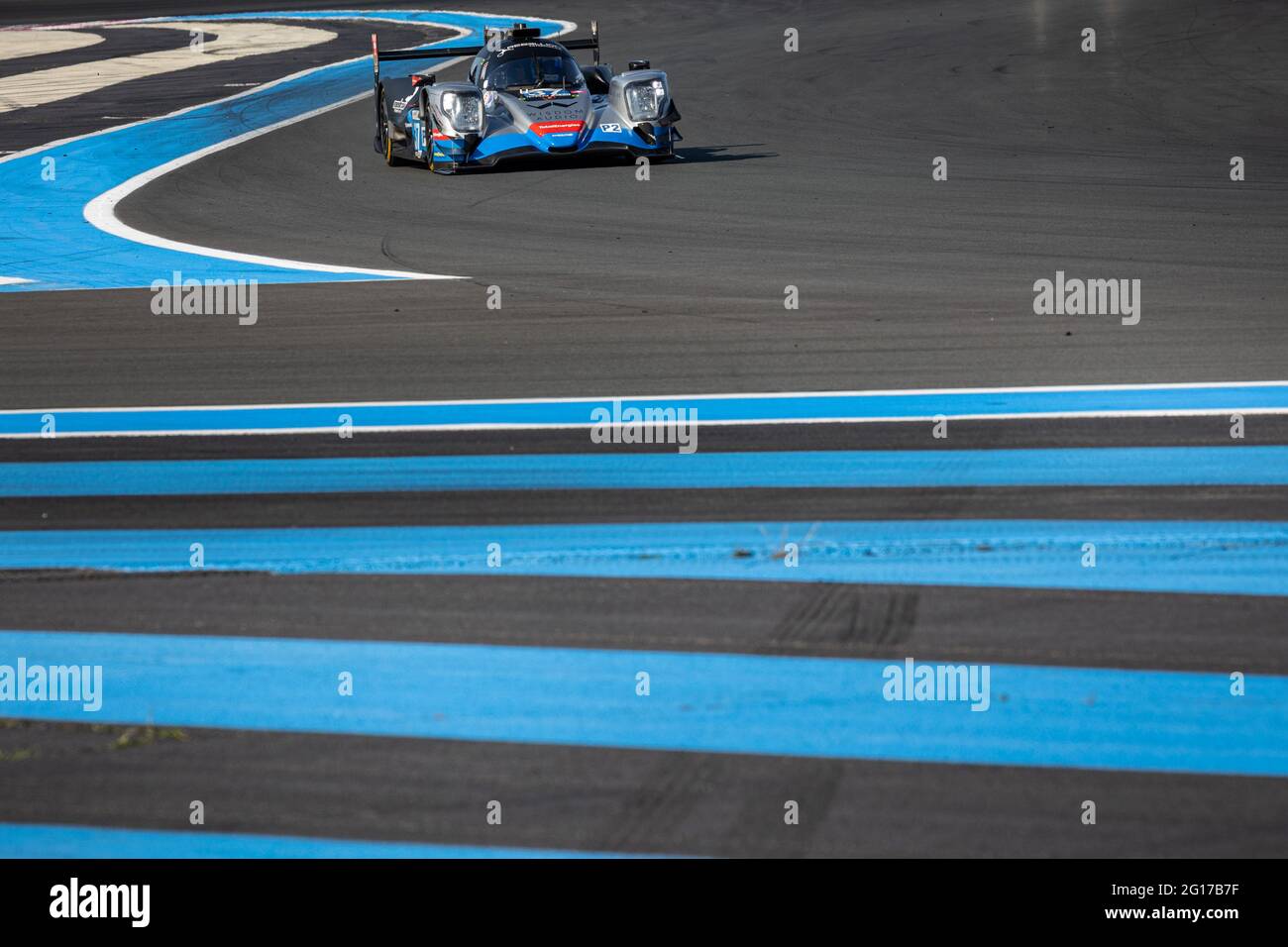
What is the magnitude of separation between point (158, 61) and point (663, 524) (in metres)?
25.1

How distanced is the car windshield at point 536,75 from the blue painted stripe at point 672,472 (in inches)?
358

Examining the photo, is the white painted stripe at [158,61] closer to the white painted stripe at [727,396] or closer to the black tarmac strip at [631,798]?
the white painted stripe at [727,396]

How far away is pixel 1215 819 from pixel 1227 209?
904 cm

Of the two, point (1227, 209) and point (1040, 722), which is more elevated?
point (1227, 209)

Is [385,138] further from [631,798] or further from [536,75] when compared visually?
[631,798]

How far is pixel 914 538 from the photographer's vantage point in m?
5.82

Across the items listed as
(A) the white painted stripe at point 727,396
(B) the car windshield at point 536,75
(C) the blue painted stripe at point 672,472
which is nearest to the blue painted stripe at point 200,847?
(C) the blue painted stripe at point 672,472

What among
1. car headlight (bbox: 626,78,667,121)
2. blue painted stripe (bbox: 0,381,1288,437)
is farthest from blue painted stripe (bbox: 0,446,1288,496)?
car headlight (bbox: 626,78,667,121)

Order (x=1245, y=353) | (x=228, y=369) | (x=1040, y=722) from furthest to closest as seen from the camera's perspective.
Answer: (x=228, y=369), (x=1245, y=353), (x=1040, y=722)

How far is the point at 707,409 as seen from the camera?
299 inches
